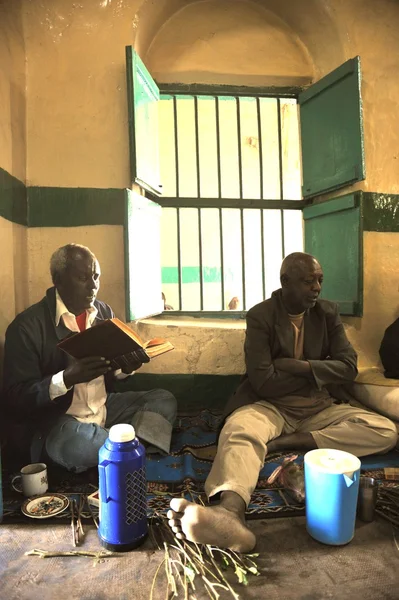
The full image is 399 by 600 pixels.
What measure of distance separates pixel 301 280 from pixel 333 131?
1.51m

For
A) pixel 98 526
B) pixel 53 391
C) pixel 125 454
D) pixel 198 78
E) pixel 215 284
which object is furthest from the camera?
pixel 215 284

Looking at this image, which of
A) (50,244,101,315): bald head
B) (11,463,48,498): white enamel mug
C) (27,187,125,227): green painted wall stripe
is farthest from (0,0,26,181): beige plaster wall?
(11,463,48,498): white enamel mug

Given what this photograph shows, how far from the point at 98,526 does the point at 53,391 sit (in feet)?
2.05

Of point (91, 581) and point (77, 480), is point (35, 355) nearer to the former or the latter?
point (77, 480)

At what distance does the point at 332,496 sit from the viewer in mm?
1526

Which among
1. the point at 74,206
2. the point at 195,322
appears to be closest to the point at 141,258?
the point at 74,206

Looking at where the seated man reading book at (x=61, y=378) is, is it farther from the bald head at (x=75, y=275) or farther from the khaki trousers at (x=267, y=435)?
the khaki trousers at (x=267, y=435)

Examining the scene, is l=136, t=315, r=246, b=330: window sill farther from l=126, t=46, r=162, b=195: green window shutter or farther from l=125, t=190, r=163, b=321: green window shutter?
l=126, t=46, r=162, b=195: green window shutter

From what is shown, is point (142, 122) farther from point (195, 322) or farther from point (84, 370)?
point (84, 370)

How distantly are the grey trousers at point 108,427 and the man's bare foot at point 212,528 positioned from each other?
0.67m

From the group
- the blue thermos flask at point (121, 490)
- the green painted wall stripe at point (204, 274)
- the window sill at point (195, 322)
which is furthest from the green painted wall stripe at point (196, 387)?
the green painted wall stripe at point (204, 274)

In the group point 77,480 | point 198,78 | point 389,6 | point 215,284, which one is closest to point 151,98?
point 198,78

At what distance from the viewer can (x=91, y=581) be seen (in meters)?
1.39

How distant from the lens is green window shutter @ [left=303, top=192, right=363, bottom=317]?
308cm
